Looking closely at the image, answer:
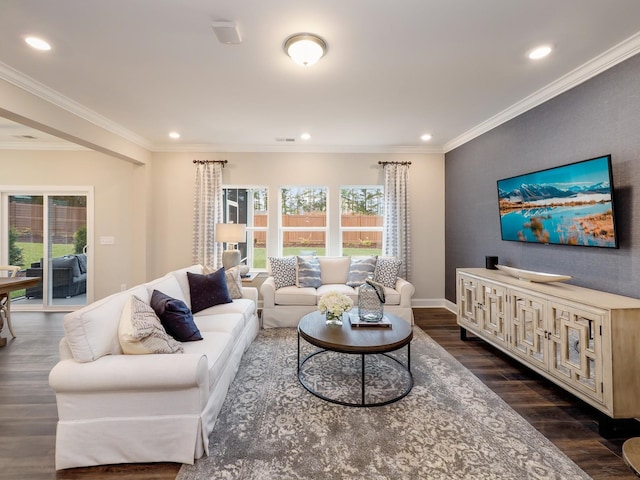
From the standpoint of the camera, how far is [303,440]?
1885mm

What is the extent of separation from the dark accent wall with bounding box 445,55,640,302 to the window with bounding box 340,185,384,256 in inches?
56.3

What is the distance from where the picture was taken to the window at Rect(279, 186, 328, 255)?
5.18 metres

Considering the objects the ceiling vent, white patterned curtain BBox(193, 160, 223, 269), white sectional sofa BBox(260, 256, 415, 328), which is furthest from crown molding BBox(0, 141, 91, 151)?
the ceiling vent

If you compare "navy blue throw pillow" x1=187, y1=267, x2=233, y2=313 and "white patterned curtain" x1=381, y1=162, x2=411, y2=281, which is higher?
"white patterned curtain" x1=381, y1=162, x2=411, y2=281

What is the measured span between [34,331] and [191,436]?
375cm

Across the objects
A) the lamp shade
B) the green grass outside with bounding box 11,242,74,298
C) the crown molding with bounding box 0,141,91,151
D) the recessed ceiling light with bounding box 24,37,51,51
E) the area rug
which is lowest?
the area rug

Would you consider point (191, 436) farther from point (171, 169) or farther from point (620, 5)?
point (171, 169)

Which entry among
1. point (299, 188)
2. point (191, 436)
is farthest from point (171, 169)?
point (191, 436)

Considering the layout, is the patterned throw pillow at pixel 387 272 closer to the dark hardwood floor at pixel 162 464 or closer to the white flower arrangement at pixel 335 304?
the dark hardwood floor at pixel 162 464

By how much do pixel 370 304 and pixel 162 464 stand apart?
194cm

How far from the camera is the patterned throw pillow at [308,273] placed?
437 centimetres

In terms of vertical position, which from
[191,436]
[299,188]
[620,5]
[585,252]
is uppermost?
[620,5]

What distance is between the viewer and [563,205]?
2637 millimetres

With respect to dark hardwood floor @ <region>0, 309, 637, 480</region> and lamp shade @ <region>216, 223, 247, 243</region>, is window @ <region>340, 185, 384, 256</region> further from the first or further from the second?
dark hardwood floor @ <region>0, 309, 637, 480</region>
